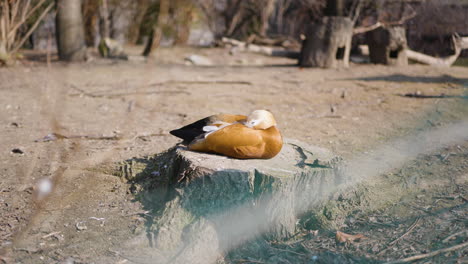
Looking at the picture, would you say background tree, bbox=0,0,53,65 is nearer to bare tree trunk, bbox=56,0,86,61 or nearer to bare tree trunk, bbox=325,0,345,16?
bare tree trunk, bbox=56,0,86,61

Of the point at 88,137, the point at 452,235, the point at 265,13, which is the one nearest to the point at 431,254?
the point at 452,235

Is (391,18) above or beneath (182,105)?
above

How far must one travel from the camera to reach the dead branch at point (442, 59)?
27.7 ft

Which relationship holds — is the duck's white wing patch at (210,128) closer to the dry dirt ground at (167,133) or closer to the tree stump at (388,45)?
the dry dirt ground at (167,133)

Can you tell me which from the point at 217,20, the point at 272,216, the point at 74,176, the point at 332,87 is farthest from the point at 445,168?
the point at 217,20

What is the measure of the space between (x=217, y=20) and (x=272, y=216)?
1232cm

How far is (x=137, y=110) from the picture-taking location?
208 inches

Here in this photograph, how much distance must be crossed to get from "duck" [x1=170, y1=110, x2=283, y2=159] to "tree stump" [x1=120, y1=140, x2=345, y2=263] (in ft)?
0.16

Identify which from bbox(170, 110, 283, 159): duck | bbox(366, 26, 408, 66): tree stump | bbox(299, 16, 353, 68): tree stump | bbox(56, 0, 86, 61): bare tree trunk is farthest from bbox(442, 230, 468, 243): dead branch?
bbox(56, 0, 86, 61): bare tree trunk

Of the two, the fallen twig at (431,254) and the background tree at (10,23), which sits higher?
the background tree at (10,23)

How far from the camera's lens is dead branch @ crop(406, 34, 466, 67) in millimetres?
8453

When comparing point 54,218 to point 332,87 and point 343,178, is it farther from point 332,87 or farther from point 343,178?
point 332,87

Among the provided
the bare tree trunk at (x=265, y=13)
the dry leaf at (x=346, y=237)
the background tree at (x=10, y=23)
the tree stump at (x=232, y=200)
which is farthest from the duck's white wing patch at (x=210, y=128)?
the bare tree trunk at (x=265, y=13)

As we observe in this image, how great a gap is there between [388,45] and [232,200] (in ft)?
24.2
